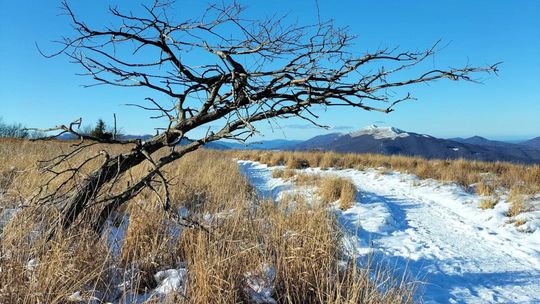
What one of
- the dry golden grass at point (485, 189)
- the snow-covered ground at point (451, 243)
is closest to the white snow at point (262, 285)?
the snow-covered ground at point (451, 243)

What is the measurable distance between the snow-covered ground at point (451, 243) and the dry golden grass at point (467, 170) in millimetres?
774

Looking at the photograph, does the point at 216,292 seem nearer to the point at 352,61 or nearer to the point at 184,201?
the point at 352,61

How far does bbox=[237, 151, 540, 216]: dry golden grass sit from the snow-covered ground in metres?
0.77

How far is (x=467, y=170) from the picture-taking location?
36.9ft

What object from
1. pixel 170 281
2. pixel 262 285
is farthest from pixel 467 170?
pixel 170 281

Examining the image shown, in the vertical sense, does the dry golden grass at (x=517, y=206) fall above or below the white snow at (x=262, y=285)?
below

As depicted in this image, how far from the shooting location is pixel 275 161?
17.5 m

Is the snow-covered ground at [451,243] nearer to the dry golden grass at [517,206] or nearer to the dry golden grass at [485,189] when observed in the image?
the dry golden grass at [517,206]

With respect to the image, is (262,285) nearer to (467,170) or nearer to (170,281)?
(170,281)

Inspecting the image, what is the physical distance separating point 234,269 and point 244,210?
1.48 metres

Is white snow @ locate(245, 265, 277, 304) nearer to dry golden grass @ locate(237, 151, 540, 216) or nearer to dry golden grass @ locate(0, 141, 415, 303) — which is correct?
dry golden grass @ locate(0, 141, 415, 303)

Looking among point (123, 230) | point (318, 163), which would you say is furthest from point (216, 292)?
point (318, 163)

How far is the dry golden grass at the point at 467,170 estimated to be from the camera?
26.8 ft

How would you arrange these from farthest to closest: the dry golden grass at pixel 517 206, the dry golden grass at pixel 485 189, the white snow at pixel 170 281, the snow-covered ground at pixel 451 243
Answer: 1. the dry golden grass at pixel 485 189
2. the dry golden grass at pixel 517 206
3. the snow-covered ground at pixel 451 243
4. the white snow at pixel 170 281
